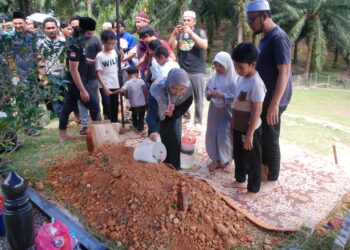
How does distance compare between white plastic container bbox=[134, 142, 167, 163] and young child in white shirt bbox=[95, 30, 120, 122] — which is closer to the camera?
white plastic container bbox=[134, 142, 167, 163]

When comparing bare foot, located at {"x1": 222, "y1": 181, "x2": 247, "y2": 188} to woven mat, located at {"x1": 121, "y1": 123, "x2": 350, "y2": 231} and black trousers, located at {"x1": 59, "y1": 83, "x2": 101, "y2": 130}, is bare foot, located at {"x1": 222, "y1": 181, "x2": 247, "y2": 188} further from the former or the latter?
black trousers, located at {"x1": 59, "y1": 83, "x2": 101, "y2": 130}

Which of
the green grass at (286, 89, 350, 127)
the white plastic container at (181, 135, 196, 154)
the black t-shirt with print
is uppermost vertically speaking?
the black t-shirt with print

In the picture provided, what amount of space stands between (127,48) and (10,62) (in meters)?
3.06

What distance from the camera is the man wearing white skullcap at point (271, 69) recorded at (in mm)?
3148

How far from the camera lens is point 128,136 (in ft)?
17.5

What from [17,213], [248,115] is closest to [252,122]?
[248,115]

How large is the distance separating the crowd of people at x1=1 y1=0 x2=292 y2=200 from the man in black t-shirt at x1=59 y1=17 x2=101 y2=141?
0.04 ft

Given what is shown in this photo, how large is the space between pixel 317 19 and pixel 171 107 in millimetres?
22828

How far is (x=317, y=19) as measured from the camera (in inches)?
914

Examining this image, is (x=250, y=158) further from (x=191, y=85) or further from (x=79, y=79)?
(x=79, y=79)

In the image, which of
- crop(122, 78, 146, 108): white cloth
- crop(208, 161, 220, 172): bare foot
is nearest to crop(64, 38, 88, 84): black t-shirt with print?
crop(122, 78, 146, 108): white cloth

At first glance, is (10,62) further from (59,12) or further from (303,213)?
(59,12)

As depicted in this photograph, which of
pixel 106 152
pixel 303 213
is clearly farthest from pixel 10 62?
pixel 303 213

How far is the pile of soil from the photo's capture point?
275 cm
